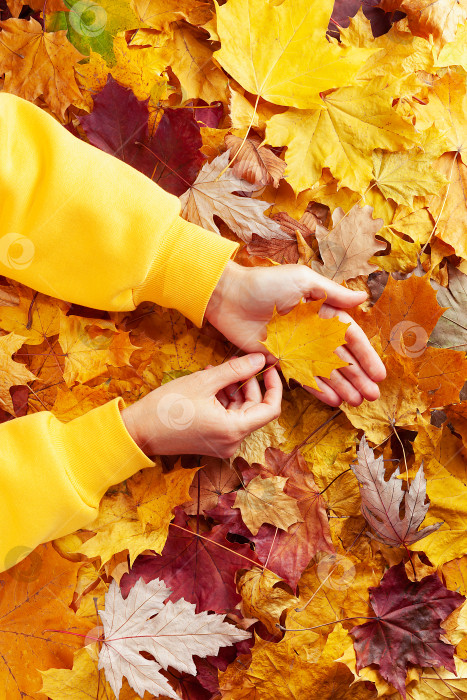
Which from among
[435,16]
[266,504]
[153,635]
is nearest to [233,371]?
[266,504]

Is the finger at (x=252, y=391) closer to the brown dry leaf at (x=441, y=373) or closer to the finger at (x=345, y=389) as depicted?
the finger at (x=345, y=389)

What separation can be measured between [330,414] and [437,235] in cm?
45

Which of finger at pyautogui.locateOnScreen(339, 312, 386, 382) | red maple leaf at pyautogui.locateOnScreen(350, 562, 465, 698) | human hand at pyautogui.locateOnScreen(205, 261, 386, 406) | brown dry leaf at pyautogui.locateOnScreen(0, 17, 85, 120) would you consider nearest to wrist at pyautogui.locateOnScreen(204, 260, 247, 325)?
human hand at pyautogui.locateOnScreen(205, 261, 386, 406)

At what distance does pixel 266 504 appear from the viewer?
105 centimetres

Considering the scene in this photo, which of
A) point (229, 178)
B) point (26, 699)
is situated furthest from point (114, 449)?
point (229, 178)

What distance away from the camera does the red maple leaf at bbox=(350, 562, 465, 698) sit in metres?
0.96

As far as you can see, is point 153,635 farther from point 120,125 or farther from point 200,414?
point 120,125

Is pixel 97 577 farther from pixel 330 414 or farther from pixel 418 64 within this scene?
pixel 418 64

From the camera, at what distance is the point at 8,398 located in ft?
3.54

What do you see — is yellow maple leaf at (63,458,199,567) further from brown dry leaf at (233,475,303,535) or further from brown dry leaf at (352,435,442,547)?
brown dry leaf at (352,435,442,547)

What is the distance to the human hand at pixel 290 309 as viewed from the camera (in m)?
1.03

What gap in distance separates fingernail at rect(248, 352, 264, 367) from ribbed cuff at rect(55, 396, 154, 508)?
264 millimetres

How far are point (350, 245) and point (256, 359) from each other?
12.6 inches

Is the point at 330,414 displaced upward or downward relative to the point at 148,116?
downward
